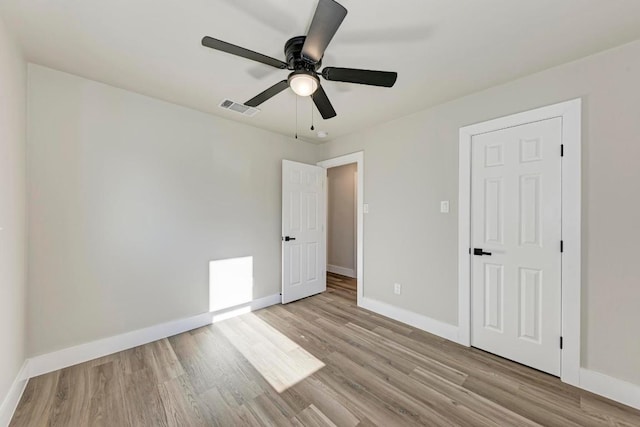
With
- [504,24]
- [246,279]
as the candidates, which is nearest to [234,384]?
[246,279]

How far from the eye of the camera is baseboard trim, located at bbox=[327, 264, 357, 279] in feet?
17.2

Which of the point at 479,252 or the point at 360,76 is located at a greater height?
the point at 360,76

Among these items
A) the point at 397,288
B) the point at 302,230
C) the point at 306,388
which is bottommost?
the point at 306,388

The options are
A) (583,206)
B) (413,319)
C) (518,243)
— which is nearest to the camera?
(583,206)

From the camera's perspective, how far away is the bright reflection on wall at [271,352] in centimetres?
205

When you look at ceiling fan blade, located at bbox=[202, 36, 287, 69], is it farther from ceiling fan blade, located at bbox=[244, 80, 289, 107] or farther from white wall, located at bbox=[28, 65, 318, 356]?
white wall, located at bbox=[28, 65, 318, 356]

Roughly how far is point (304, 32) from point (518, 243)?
2.42 metres

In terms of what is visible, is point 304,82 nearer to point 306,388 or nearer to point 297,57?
point 297,57

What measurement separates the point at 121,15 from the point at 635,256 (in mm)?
3704

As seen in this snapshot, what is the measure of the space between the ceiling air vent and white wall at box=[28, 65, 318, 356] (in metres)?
0.14

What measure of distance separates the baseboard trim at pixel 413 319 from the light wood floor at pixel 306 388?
0.11 metres

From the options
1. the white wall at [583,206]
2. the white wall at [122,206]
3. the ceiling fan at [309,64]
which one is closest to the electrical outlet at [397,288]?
the white wall at [583,206]

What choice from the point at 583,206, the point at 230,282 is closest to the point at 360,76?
the point at 583,206

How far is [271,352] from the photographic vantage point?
240 centimetres
